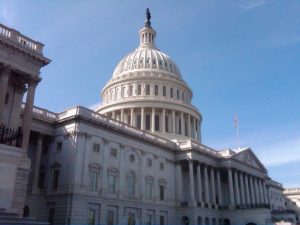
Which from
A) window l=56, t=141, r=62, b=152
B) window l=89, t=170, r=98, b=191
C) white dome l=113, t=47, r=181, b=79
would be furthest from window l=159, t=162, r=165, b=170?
white dome l=113, t=47, r=181, b=79

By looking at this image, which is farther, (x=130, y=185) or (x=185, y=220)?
(x=185, y=220)

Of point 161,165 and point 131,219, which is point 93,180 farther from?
point 161,165

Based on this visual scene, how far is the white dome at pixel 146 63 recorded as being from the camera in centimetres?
8975

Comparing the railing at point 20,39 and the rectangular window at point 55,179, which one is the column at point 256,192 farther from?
the railing at point 20,39

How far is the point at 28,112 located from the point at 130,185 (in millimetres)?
26033

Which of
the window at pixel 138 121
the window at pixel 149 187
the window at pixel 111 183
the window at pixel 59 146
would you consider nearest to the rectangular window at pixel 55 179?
the window at pixel 59 146

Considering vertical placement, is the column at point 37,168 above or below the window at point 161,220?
above

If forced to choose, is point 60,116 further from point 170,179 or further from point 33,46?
point 170,179

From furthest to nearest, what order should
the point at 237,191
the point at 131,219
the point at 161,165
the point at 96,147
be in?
the point at 237,191, the point at 161,165, the point at 131,219, the point at 96,147

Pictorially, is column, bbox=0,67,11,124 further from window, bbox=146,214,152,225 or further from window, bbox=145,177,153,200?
window, bbox=146,214,152,225

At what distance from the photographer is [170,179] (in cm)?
6228

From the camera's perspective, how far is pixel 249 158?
77625 mm

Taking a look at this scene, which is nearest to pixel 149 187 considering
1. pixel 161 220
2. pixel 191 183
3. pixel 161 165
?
pixel 161 165

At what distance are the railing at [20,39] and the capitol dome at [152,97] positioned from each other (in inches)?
1758
